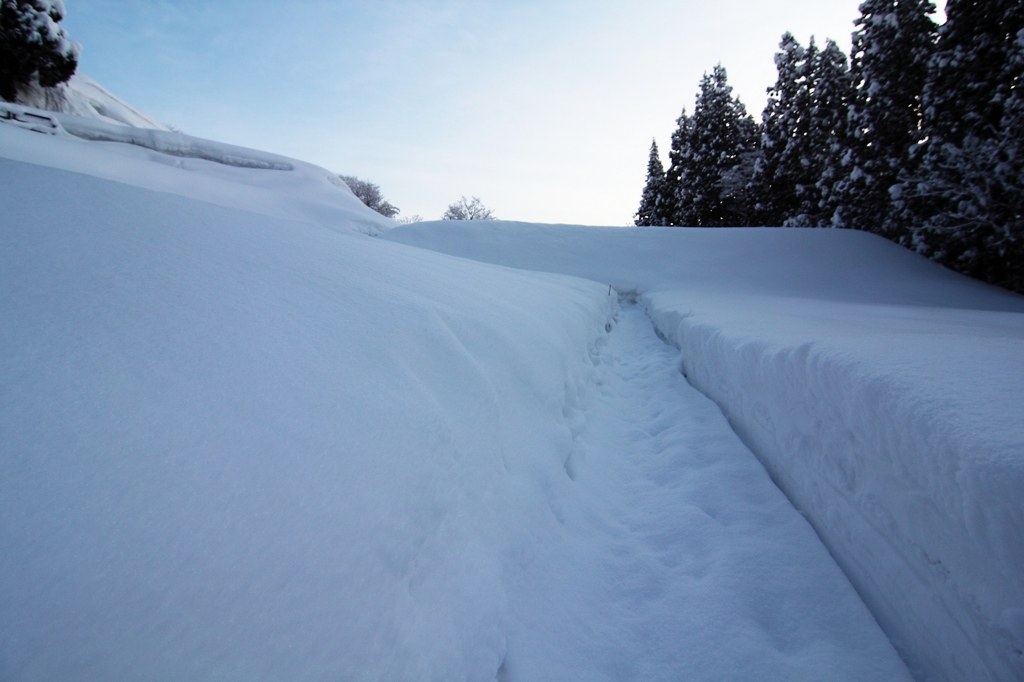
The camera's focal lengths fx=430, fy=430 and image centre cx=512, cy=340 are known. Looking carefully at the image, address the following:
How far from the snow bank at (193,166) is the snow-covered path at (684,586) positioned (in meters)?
7.71

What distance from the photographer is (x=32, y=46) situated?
43.6 ft

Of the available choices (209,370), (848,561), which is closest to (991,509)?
(848,561)

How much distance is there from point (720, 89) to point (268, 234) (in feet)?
85.8

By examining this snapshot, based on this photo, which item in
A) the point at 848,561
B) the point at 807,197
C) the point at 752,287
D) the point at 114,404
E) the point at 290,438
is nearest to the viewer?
the point at 114,404

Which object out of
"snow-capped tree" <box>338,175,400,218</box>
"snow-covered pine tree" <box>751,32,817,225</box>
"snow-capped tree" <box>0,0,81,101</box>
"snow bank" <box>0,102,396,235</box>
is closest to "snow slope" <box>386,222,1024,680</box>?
"snow bank" <box>0,102,396,235</box>

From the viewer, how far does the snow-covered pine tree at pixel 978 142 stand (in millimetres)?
8734

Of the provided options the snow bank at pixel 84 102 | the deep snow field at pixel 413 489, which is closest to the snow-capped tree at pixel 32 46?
the snow bank at pixel 84 102

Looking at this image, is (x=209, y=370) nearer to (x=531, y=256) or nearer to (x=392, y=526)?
(x=392, y=526)

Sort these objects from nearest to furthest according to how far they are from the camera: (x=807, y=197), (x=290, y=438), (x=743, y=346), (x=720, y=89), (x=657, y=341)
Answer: (x=290, y=438)
(x=743, y=346)
(x=657, y=341)
(x=807, y=197)
(x=720, y=89)

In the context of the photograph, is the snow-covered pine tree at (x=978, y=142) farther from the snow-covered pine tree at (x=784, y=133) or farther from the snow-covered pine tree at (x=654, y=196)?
the snow-covered pine tree at (x=654, y=196)

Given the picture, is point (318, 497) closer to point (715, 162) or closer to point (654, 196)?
point (715, 162)

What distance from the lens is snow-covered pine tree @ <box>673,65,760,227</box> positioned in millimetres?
21516

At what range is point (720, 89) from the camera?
22125 mm

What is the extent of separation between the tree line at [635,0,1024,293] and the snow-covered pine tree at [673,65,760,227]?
996 millimetres
